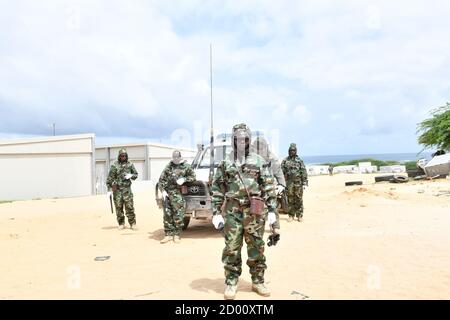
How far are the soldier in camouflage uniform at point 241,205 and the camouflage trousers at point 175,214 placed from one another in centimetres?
394

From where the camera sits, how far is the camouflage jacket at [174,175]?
880 cm

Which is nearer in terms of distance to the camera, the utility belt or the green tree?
the utility belt

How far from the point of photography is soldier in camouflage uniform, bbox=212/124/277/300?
188 inches

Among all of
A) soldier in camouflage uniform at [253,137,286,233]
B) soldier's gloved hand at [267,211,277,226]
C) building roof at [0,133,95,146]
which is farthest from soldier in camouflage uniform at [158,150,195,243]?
building roof at [0,133,95,146]

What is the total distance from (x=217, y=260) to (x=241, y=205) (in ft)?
7.93

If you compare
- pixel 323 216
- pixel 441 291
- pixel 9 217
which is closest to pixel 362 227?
pixel 323 216

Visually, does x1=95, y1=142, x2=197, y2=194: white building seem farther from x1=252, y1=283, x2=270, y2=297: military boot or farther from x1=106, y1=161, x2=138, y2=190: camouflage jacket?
x1=252, y1=283, x2=270, y2=297: military boot

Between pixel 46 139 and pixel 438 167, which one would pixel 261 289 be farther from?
pixel 46 139

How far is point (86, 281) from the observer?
5.82 m

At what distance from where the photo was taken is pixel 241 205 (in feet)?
15.8

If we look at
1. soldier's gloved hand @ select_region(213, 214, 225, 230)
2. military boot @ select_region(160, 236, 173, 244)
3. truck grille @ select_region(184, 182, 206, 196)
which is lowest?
military boot @ select_region(160, 236, 173, 244)

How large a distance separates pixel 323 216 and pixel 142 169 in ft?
64.0
